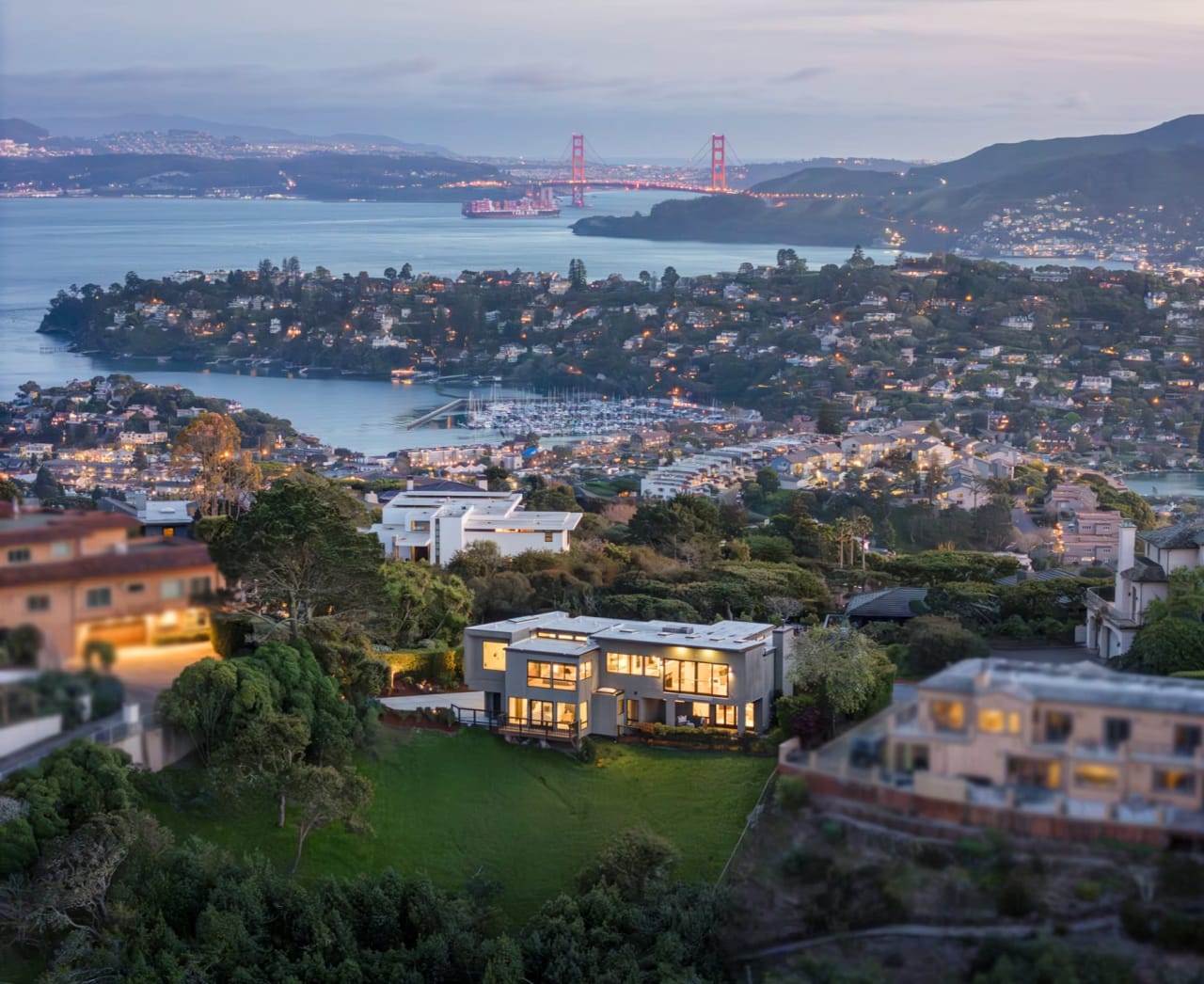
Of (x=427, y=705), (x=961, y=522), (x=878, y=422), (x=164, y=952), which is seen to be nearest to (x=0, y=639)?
(x=164, y=952)

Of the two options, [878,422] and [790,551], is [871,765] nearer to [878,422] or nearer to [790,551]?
[790,551]

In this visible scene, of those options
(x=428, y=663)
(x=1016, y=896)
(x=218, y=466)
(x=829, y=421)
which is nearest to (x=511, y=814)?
(x=428, y=663)

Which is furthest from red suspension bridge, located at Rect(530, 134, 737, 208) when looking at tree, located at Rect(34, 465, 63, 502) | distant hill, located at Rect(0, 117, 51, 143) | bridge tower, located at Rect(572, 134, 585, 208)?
tree, located at Rect(34, 465, 63, 502)

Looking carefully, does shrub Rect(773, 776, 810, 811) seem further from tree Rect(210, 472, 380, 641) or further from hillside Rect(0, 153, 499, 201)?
hillside Rect(0, 153, 499, 201)

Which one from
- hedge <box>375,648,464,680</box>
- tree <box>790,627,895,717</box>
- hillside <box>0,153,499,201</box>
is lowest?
hedge <box>375,648,464,680</box>

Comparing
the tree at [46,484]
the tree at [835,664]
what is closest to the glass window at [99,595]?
the tree at [835,664]
